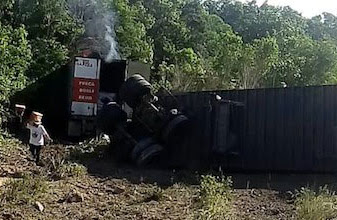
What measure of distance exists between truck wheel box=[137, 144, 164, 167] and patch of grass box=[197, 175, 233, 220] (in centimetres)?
386

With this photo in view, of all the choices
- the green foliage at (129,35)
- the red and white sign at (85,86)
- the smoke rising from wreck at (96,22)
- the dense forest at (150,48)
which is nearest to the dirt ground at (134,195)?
the red and white sign at (85,86)

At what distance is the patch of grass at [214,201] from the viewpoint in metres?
7.57

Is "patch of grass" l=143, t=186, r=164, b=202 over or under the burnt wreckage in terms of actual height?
under

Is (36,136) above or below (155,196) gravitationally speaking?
above

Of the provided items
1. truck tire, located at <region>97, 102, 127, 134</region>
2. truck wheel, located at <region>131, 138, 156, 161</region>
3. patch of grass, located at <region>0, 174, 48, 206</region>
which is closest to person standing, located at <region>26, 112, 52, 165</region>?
truck wheel, located at <region>131, 138, 156, 161</region>

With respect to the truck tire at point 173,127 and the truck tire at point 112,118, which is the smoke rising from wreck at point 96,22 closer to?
the truck tire at point 112,118

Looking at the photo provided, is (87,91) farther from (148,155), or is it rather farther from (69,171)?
(69,171)

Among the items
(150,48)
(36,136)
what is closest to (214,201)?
(36,136)

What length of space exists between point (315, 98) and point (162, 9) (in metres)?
34.1

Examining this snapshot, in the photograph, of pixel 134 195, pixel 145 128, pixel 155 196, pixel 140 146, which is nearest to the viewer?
pixel 155 196

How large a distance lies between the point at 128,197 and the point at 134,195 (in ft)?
0.55

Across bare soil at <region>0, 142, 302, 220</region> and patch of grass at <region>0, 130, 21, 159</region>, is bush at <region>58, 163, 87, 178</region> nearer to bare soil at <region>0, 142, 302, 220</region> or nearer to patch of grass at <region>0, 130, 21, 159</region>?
bare soil at <region>0, 142, 302, 220</region>

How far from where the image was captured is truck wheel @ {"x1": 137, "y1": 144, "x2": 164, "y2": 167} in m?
13.5

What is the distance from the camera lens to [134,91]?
1473cm
